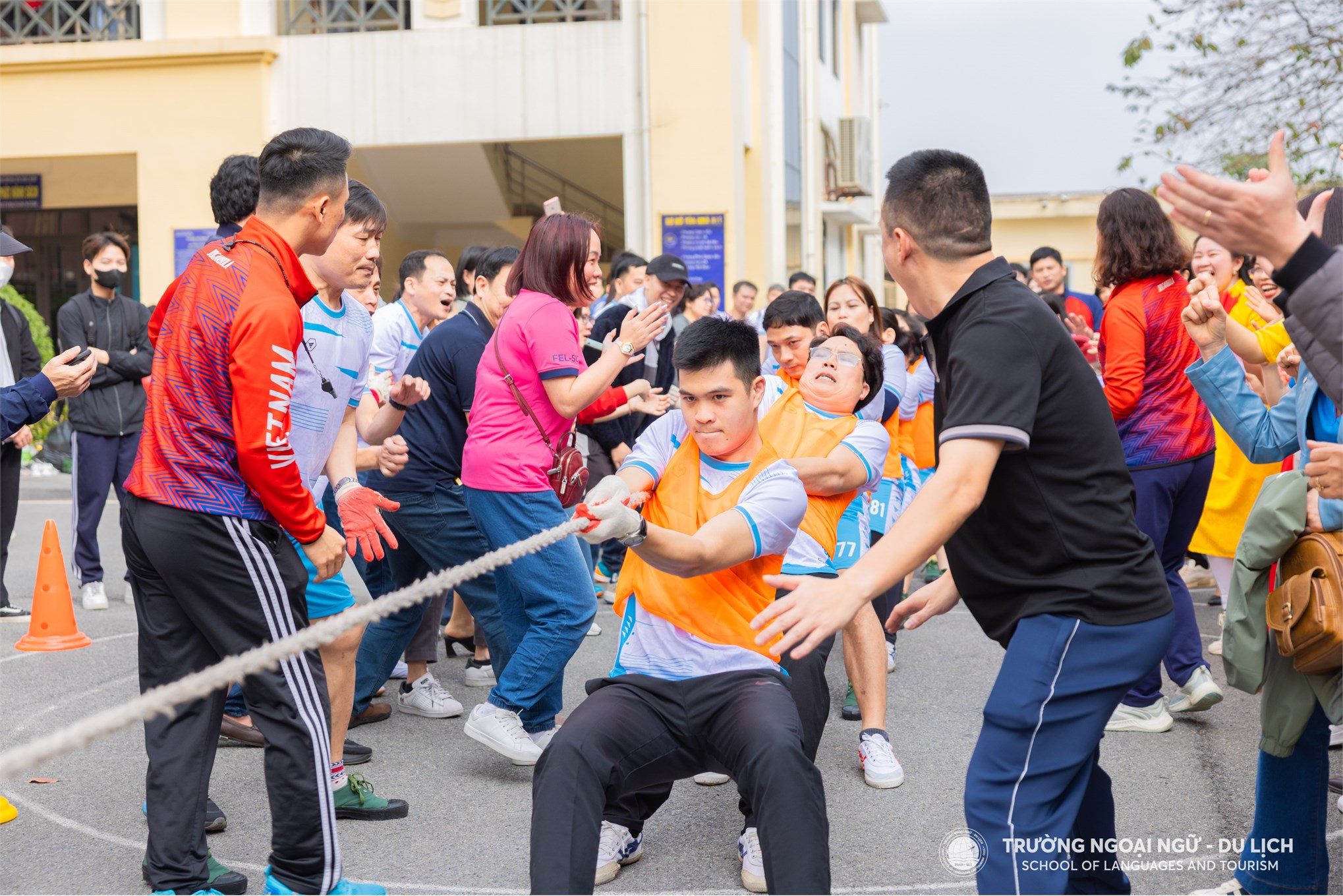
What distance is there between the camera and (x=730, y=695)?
10.2ft

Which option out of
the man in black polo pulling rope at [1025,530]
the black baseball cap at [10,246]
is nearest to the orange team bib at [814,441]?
the man in black polo pulling rope at [1025,530]

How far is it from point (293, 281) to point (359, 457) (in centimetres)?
150

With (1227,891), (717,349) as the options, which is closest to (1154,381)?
(1227,891)

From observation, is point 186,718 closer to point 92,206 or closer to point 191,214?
point 191,214

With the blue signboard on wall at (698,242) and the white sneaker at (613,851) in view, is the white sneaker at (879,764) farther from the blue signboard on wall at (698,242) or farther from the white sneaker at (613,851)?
the blue signboard on wall at (698,242)


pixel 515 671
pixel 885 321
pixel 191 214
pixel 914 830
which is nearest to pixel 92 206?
pixel 191 214

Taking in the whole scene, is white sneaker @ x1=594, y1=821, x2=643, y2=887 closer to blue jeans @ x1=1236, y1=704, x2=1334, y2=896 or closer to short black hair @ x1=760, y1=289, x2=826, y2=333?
blue jeans @ x1=1236, y1=704, x2=1334, y2=896

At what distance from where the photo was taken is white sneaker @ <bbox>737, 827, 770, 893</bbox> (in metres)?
3.57

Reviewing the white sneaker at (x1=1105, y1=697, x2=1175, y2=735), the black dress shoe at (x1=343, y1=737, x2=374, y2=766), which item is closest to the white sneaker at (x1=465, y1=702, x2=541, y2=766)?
the black dress shoe at (x1=343, y1=737, x2=374, y2=766)

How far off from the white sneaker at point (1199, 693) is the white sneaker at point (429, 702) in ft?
10.4

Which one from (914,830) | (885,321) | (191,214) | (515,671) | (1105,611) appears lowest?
(914,830)

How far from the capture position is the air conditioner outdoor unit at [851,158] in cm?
2544

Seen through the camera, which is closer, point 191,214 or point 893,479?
point 893,479

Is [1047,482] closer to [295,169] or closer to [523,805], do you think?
[295,169]
